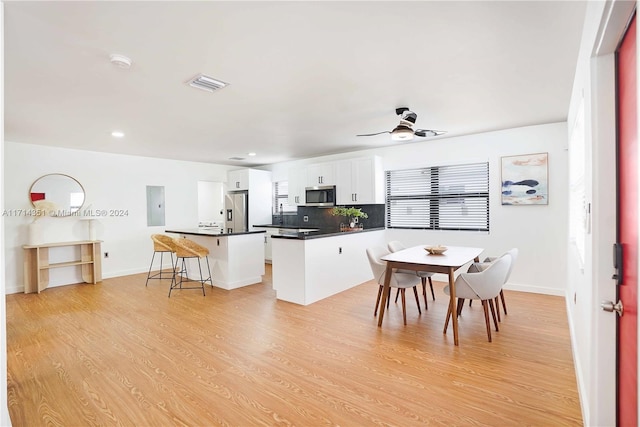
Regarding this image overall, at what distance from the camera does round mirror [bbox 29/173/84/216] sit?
5310 millimetres

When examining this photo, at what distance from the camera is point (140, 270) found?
6.58 meters

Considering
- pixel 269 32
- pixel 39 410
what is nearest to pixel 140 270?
pixel 39 410

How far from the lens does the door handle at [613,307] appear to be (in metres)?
1.46

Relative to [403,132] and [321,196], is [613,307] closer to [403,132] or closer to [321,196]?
[403,132]

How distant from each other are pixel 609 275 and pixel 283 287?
3595mm

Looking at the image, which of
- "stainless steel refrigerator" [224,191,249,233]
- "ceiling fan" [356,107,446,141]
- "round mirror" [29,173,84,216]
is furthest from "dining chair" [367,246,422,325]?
"round mirror" [29,173,84,216]

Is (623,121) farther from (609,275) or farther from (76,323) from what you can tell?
(76,323)

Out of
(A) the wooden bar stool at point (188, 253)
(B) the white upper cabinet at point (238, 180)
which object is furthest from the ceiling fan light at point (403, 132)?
(B) the white upper cabinet at point (238, 180)

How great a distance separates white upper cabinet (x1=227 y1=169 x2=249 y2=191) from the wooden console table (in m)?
3.04

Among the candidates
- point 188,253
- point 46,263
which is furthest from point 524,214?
point 46,263

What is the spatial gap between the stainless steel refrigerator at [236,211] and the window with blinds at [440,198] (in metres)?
3.40

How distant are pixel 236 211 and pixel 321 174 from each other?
2.49 meters

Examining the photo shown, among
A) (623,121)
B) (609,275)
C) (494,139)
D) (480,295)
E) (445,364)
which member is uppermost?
(494,139)

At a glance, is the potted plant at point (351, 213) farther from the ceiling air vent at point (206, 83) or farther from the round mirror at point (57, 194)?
the round mirror at point (57, 194)
